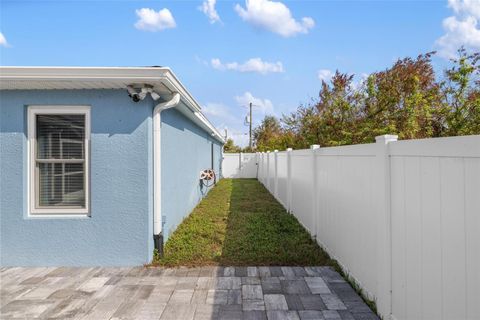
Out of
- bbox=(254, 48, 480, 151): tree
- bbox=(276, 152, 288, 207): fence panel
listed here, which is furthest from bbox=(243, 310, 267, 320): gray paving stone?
bbox=(254, 48, 480, 151): tree

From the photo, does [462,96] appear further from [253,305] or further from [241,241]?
[253,305]

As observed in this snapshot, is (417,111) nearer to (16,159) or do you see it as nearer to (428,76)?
(428,76)

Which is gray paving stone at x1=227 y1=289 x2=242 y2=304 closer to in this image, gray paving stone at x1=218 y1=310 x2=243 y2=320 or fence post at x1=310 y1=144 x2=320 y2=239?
gray paving stone at x1=218 y1=310 x2=243 y2=320

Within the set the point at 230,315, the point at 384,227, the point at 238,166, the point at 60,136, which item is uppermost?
the point at 60,136

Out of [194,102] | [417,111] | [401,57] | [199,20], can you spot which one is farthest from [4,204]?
[401,57]

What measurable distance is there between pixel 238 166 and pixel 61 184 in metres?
17.2

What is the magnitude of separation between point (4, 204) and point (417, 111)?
1129cm

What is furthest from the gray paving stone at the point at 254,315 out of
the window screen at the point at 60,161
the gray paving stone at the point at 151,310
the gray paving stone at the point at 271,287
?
the window screen at the point at 60,161

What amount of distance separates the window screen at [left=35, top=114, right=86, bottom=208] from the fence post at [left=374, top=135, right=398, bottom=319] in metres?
3.76

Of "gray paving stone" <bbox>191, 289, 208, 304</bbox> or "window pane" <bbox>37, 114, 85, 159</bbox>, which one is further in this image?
"window pane" <bbox>37, 114, 85, 159</bbox>

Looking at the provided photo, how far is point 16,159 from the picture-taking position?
14.5 feet

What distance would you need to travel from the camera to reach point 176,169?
6.61 metres

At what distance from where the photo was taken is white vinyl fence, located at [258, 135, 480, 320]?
Result: 1810mm

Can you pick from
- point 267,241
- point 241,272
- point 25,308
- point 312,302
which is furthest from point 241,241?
point 25,308
